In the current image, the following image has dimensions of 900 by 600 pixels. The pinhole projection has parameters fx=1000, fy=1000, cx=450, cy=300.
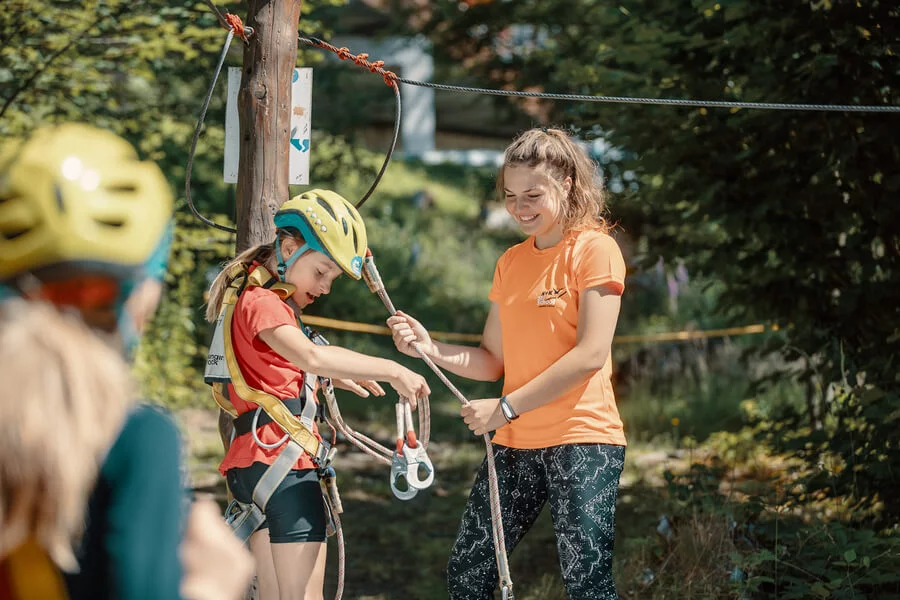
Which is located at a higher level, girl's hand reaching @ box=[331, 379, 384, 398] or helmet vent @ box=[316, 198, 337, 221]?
helmet vent @ box=[316, 198, 337, 221]

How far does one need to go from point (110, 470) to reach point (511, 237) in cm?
1272

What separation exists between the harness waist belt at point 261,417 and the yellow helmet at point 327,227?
38 centimetres

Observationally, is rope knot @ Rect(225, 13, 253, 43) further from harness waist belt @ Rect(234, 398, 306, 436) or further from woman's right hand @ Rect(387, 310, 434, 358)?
harness waist belt @ Rect(234, 398, 306, 436)

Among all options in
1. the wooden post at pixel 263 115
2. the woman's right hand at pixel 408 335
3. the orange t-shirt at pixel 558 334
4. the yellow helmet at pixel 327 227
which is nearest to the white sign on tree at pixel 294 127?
the wooden post at pixel 263 115

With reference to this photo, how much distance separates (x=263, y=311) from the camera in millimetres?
2822

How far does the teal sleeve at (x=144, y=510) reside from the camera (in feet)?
4.21

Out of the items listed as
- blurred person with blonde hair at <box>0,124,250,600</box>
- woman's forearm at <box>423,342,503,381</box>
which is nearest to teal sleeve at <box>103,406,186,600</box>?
blurred person with blonde hair at <box>0,124,250,600</box>

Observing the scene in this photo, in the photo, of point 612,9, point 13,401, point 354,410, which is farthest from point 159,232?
point 354,410

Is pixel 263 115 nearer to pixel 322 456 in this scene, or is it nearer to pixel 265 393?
pixel 265 393

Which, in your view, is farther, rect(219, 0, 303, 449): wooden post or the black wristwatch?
rect(219, 0, 303, 449): wooden post

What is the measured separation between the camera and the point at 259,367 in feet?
9.52

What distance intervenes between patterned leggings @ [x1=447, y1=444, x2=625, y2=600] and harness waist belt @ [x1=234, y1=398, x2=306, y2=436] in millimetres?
724

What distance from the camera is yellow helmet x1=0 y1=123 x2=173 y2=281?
4.33 ft

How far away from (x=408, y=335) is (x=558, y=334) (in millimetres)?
496
